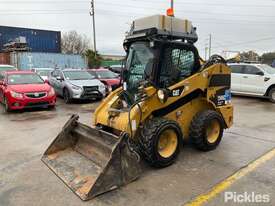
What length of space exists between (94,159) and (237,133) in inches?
148

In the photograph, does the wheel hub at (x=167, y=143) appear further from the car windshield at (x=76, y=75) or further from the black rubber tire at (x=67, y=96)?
the car windshield at (x=76, y=75)

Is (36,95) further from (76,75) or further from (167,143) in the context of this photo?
(167,143)

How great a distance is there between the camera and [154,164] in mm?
4160

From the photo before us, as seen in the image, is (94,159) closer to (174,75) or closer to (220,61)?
(174,75)

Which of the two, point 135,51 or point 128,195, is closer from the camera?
point 128,195

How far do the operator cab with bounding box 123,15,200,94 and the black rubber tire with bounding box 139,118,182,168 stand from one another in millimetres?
660

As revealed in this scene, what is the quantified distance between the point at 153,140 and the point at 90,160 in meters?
1.10

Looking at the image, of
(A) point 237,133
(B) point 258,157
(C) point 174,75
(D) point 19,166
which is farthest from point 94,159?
(A) point 237,133

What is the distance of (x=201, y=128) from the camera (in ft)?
15.6

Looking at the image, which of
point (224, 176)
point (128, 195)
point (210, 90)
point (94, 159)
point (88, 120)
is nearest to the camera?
point (128, 195)

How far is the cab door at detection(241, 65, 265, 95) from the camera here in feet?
38.2

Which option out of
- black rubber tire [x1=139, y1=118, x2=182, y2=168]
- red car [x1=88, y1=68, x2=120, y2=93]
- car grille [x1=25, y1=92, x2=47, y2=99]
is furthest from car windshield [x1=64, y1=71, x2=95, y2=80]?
black rubber tire [x1=139, y1=118, x2=182, y2=168]

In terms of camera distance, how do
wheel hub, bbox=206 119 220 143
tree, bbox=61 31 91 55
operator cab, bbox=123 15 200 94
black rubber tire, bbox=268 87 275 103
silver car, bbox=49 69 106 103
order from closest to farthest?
operator cab, bbox=123 15 200 94
wheel hub, bbox=206 119 220 143
silver car, bbox=49 69 106 103
black rubber tire, bbox=268 87 275 103
tree, bbox=61 31 91 55

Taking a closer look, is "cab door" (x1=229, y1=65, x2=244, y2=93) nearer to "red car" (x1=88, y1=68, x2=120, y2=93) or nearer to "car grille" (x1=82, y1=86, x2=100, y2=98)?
"red car" (x1=88, y1=68, x2=120, y2=93)
